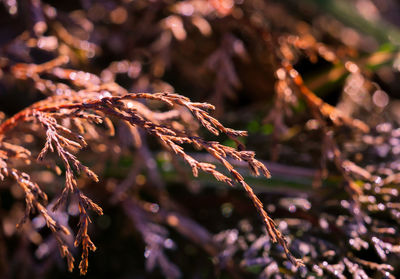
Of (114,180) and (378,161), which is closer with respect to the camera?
(378,161)

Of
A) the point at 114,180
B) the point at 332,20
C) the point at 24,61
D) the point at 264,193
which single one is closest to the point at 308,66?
the point at 332,20

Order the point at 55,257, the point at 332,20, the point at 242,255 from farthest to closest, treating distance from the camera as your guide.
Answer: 1. the point at 332,20
2. the point at 55,257
3. the point at 242,255

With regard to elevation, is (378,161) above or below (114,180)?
above

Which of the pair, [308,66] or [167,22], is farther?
[308,66]

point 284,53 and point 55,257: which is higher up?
point 284,53

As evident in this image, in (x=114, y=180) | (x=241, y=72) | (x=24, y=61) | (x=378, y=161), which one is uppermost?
(x=378, y=161)

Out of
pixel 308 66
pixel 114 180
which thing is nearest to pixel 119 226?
pixel 114 180

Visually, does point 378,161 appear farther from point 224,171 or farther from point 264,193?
point 224,171

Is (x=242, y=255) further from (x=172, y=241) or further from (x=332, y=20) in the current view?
(x=332, y=20)

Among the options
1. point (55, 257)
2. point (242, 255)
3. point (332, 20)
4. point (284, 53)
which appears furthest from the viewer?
point (332, 20)
